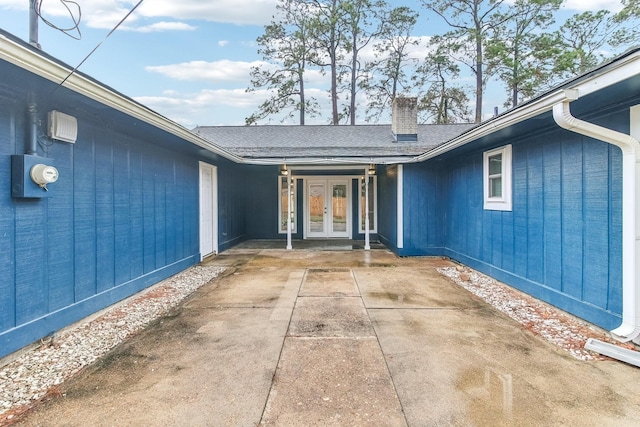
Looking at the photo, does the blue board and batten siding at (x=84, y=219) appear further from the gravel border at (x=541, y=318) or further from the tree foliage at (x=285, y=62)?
the tree foliage at (x=285, y=62)

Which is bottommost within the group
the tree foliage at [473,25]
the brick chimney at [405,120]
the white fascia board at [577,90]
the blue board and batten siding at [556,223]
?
the blue board and batten siding at [556,223]

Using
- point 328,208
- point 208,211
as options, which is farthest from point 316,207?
point 208,211

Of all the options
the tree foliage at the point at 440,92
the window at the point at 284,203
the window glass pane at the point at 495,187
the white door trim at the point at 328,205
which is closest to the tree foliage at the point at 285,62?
the tree foliage at the point at 440,92

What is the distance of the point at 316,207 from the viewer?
34.3 feet

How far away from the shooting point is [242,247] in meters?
8.93

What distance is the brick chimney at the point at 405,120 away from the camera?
34.0ft

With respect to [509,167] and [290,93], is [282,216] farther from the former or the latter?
[290,93]

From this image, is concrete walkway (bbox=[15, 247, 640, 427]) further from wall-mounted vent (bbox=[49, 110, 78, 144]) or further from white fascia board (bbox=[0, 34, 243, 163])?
white fascia board (bbox=[0, 34, 243, 163])

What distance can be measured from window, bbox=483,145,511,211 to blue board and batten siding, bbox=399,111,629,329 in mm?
117

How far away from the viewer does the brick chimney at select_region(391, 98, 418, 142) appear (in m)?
10.4

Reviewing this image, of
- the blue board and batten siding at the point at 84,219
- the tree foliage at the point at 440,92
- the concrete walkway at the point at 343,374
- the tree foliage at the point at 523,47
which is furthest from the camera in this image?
the tree foliage at the point at 440,92

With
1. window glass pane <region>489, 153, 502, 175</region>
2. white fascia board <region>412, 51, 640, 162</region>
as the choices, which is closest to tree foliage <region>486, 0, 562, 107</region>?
window glass pane <region>489, 153, 502, 175</region>

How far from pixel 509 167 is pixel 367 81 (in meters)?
15.1

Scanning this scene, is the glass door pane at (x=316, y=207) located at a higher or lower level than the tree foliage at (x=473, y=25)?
lower
